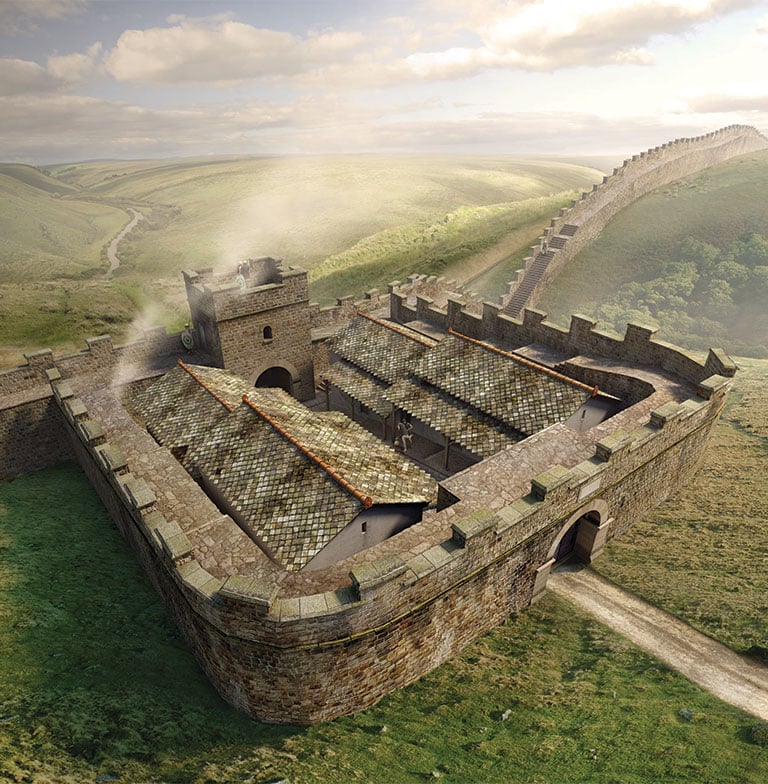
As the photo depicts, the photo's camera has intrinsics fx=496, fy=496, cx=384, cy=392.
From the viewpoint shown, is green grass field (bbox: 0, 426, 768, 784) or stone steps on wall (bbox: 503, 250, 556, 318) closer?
green grass field (bbox: 0, 426, 768, 784)

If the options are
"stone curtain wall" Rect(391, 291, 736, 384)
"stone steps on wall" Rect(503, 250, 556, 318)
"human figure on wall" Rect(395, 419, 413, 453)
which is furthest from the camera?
"stone steps on wall" Rect(503, 250, 556, 318)

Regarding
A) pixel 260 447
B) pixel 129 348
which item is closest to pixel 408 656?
pixel 260 447

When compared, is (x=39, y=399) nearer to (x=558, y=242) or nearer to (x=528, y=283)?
(x=528, y=283)

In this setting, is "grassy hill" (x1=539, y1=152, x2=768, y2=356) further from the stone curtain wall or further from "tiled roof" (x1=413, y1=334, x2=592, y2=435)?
"tiled roof" (x1=413, y1=334, x2=592, y2=435)

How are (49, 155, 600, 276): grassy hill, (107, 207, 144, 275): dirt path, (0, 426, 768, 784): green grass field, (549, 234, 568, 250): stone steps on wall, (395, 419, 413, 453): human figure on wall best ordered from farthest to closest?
1. (49, 155, 600, 276): grassy hill
2. (107, 207, 144, 275): dirt path
3. (549, 234, 568, 250): stone steps on wall
4. (395, 419, 413, 453): human figure on wall
5. (0, 426, 768, 784): green grass field

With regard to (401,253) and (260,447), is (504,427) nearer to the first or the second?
(260,447)

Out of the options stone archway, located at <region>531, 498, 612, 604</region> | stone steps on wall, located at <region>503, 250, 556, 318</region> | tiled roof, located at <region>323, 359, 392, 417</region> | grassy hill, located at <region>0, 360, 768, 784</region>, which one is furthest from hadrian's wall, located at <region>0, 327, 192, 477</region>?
stone steps on wall, located at <region>503, 250, 556, 318</region>
